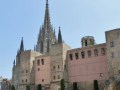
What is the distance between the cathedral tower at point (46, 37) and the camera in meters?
80.1

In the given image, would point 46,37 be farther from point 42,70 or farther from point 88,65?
A: point 88,65

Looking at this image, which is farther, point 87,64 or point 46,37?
point 46,37

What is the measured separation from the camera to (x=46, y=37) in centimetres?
8250

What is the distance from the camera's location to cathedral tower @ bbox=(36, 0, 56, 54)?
8009 cm

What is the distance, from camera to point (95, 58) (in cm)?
4600

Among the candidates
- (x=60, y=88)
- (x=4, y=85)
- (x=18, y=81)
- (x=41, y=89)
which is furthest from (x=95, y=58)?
(x=4, y=85)

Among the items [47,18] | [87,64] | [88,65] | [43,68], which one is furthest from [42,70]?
[47,18]

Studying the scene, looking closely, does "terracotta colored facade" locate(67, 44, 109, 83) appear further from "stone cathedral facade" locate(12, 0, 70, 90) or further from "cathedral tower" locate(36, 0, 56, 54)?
"cathedral tower" locate(36, 0, 56, 54)

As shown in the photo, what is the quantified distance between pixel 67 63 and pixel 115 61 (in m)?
10.7

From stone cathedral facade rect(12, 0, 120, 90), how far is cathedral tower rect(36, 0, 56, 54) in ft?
80.9

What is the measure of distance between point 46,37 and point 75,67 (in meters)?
36.0

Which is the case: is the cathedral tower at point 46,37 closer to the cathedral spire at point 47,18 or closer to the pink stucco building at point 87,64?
the cathedral spire at point 47,18

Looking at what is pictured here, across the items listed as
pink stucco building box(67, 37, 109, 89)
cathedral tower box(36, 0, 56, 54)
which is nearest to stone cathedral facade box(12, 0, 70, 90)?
pink stucco building box(67, 37, 109, 89)

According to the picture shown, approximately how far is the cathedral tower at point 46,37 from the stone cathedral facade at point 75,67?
971 inches
